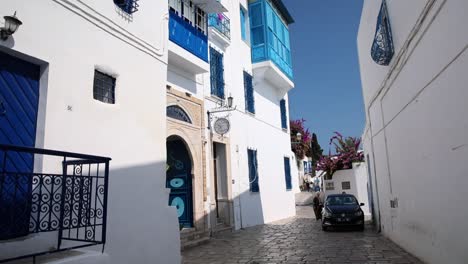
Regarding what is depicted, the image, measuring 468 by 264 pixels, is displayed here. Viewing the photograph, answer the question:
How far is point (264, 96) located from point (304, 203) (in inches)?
554

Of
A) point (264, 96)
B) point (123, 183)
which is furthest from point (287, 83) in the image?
point (123, 183)

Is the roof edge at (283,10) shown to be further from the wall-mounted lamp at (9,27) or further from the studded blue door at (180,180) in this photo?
the wall-mounted lamp at (9,27)

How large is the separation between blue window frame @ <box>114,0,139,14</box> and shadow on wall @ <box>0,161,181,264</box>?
2.98m

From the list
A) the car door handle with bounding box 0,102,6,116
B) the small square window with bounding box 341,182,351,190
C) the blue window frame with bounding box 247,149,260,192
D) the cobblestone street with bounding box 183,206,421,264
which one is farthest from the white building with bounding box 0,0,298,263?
the small square window with bounding box 341,182,351,190

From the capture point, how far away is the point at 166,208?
24.1ft

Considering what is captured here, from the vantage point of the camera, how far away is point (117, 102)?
6.31 metres

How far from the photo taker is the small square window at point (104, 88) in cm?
602

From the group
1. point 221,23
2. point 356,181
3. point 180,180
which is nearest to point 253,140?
point 221,23

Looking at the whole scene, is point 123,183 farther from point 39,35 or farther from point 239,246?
point 239,246

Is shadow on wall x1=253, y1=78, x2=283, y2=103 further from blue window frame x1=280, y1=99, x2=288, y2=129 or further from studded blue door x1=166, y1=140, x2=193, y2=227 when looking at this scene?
studded blue door x1=166, y1=140, x2=193, y2=227

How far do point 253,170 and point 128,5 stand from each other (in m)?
10.1

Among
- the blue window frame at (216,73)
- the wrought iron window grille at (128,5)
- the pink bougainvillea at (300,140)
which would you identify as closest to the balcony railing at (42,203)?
the wrought iron window grille at (128,5)

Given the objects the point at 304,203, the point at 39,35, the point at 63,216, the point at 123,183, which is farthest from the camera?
the point at 304,203

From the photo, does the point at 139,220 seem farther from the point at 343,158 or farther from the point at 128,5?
the point at 343,158
